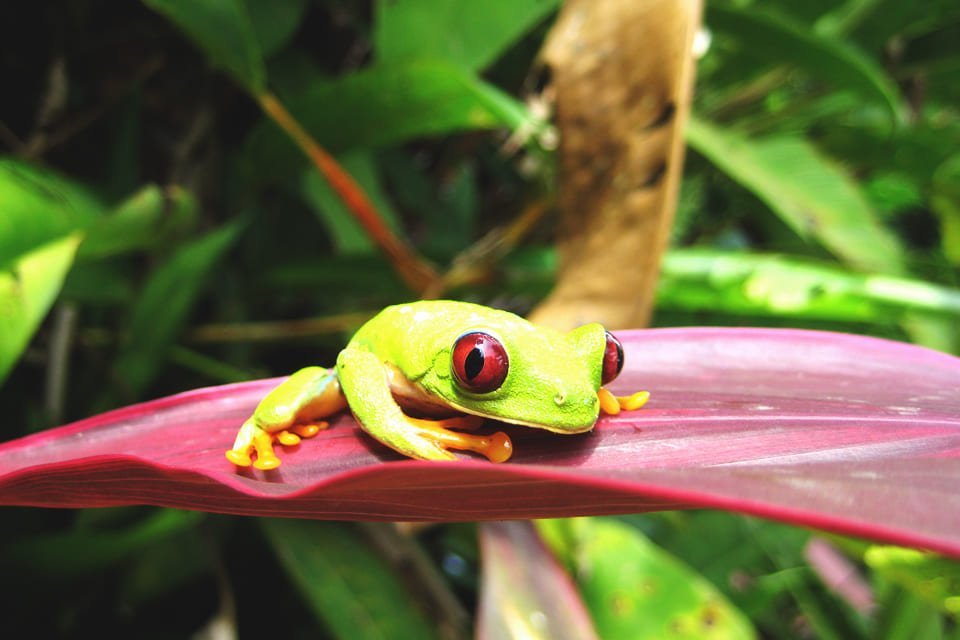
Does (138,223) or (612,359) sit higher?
(138,223)

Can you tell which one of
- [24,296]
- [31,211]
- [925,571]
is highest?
[31,211]

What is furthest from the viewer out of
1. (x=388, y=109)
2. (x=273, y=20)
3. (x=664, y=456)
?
(x=273, y=20)

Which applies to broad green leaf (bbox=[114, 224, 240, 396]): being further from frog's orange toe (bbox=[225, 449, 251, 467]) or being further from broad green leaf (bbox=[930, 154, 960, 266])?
broad green leaf (bbox=[930, 154, 960, 266])

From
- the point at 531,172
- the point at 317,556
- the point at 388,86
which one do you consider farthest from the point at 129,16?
the point at 317,556

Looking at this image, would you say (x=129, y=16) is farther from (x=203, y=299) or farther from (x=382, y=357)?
(x=382, y=357)

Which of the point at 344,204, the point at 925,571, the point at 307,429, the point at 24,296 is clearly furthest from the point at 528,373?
the point at 344,204

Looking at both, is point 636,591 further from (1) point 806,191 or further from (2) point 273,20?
(2) point 273,20

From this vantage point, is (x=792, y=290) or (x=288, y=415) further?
(x=792, y=290)
